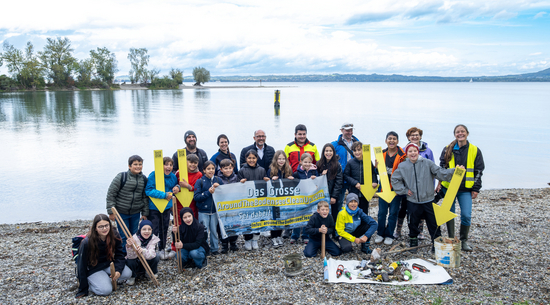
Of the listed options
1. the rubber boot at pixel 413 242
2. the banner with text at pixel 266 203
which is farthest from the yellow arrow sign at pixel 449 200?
the banner with text at pixel 266 203

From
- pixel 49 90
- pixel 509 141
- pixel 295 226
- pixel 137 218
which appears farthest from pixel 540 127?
pixel 49 90

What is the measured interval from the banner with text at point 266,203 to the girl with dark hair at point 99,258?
1.81 m

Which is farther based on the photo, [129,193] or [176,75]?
[176,75]

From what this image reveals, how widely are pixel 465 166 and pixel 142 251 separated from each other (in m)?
5.31

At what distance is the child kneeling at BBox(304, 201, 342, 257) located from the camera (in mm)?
5895

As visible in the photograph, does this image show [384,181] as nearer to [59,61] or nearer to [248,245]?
[248,245]

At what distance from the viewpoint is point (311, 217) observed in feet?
19.8

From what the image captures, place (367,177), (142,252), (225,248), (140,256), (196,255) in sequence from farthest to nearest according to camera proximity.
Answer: (367,177)
(225,248)
(196,255)
(142,252)
(140,256)

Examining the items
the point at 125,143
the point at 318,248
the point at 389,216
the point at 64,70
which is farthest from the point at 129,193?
the point at 64,70

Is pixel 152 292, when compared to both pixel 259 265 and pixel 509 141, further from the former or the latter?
pixel 509 141

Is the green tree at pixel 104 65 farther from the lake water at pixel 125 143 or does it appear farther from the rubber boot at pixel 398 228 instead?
the rubber boot at pixel 398 228

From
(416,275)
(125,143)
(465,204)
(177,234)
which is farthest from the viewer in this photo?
(125,143)

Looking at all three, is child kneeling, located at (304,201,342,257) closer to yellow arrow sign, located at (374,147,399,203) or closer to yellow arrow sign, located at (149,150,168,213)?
→ yellow arrow sign, located at (374,147,399,203)

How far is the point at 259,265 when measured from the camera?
5.72m
